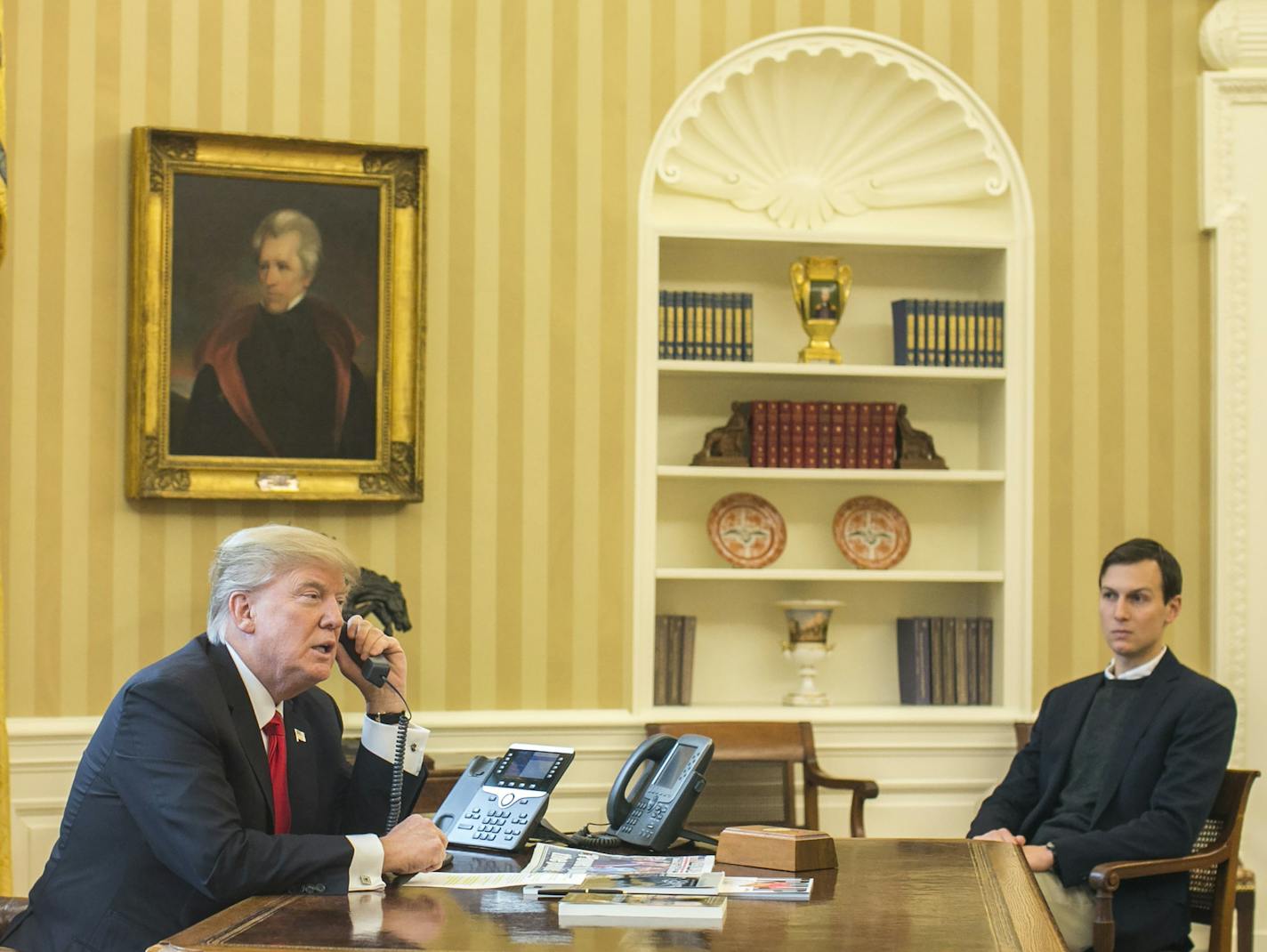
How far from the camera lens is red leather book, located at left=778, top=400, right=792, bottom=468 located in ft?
16.1

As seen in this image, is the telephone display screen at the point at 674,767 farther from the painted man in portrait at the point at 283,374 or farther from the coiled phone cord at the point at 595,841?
the painted man in portrait at the point at 283,374

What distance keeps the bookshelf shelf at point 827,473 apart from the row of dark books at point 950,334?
0.38m

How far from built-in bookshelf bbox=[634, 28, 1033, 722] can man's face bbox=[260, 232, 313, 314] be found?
1.09 m

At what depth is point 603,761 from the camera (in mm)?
4668

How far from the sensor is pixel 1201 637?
4.88 meters

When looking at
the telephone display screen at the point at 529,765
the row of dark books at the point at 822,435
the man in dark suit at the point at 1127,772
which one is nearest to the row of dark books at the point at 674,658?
the row of dark books at the point at 822,435

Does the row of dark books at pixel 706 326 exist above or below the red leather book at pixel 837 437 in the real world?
above

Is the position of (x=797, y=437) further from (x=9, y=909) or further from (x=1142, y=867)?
(x=9, y=909)

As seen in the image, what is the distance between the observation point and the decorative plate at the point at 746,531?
5.01 meters

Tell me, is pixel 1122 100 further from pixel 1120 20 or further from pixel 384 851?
pixel 384 851

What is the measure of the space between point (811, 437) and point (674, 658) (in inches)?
34.4

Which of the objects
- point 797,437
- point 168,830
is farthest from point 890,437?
point 168,830

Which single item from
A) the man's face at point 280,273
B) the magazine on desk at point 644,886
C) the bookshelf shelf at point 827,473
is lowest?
the magazine on desk at point 644,886

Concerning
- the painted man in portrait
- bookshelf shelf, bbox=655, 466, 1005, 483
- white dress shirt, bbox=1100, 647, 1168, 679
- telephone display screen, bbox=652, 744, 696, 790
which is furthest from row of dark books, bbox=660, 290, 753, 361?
telephone display screen, bbox=652, 744, 696, 790
